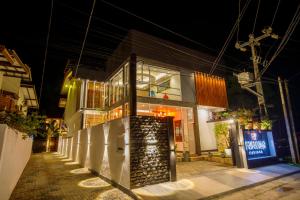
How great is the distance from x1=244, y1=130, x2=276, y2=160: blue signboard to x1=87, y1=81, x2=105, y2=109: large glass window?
10.8 meters

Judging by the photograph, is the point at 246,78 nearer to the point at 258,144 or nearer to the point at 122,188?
the point at 258,144

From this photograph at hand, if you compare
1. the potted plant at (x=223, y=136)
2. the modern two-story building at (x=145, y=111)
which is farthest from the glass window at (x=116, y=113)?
the potted plant at (x=223, y=136)

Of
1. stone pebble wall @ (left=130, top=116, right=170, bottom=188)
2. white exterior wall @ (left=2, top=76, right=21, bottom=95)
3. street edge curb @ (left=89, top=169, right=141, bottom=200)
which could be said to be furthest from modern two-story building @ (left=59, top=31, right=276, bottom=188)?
white exterior wall @ (left=2, top=76, right=21, bottom=95)

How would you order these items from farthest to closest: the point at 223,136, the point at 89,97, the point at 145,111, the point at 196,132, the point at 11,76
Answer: the point at 89,97
the point at 145,111
the point at 196,132
the point at 223,136
the point at 11,76

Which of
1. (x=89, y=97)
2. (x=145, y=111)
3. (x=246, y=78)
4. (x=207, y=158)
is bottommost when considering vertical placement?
(x=207, y=158)

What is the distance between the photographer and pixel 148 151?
6.08m

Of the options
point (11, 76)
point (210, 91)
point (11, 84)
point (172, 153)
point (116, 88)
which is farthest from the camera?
point (210, 91)

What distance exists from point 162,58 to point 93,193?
342 inches

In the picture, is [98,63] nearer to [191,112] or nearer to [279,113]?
[191,112]

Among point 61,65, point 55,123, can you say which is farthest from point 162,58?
point 55,123

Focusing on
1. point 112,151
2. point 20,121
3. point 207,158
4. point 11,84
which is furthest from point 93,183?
point 207,158

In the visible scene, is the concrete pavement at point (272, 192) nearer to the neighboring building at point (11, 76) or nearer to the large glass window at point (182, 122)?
the large glass window at point (182, 122)

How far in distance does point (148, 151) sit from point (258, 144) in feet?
20.8

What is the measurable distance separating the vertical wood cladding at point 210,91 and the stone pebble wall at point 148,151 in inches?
272
